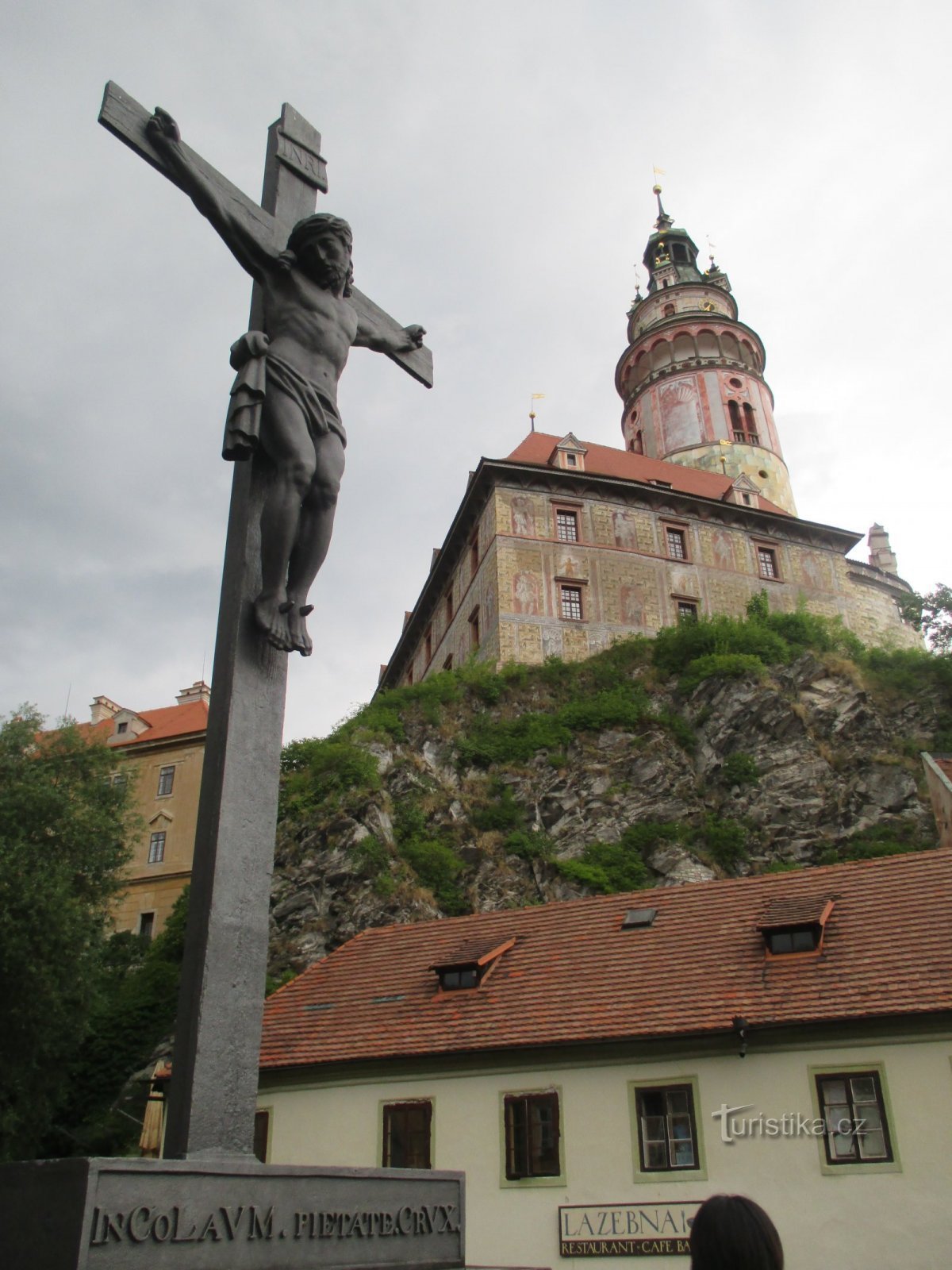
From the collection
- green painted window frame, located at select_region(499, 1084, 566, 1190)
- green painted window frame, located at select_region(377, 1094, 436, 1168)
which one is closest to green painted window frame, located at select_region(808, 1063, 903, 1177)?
green painted window frame, located at select_region(499, 1084, 566, 1190)

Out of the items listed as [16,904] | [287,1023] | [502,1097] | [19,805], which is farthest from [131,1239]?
[19,805]

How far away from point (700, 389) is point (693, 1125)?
43015mm

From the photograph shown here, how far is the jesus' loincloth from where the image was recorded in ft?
12.9

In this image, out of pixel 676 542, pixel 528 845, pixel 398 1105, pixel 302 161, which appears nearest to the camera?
pixel 302 161

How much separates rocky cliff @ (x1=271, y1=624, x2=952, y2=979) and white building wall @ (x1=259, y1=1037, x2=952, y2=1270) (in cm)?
755

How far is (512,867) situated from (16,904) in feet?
37.5

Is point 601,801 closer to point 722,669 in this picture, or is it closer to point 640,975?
point 722,669

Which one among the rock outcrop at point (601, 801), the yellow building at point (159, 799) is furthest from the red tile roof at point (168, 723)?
the rock outcrop at point (601, 801)

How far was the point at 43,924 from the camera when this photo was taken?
20828mm

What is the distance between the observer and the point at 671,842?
26.8 m

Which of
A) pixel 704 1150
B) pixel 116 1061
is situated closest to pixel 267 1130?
pixel 704 1150

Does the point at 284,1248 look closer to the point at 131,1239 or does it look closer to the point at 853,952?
the point at 131,1239

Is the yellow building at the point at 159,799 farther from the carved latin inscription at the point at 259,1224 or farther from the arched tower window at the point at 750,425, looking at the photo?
the carved latin inscription at the point at 259,1224

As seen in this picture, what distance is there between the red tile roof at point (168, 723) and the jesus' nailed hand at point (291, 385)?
3443 cm
